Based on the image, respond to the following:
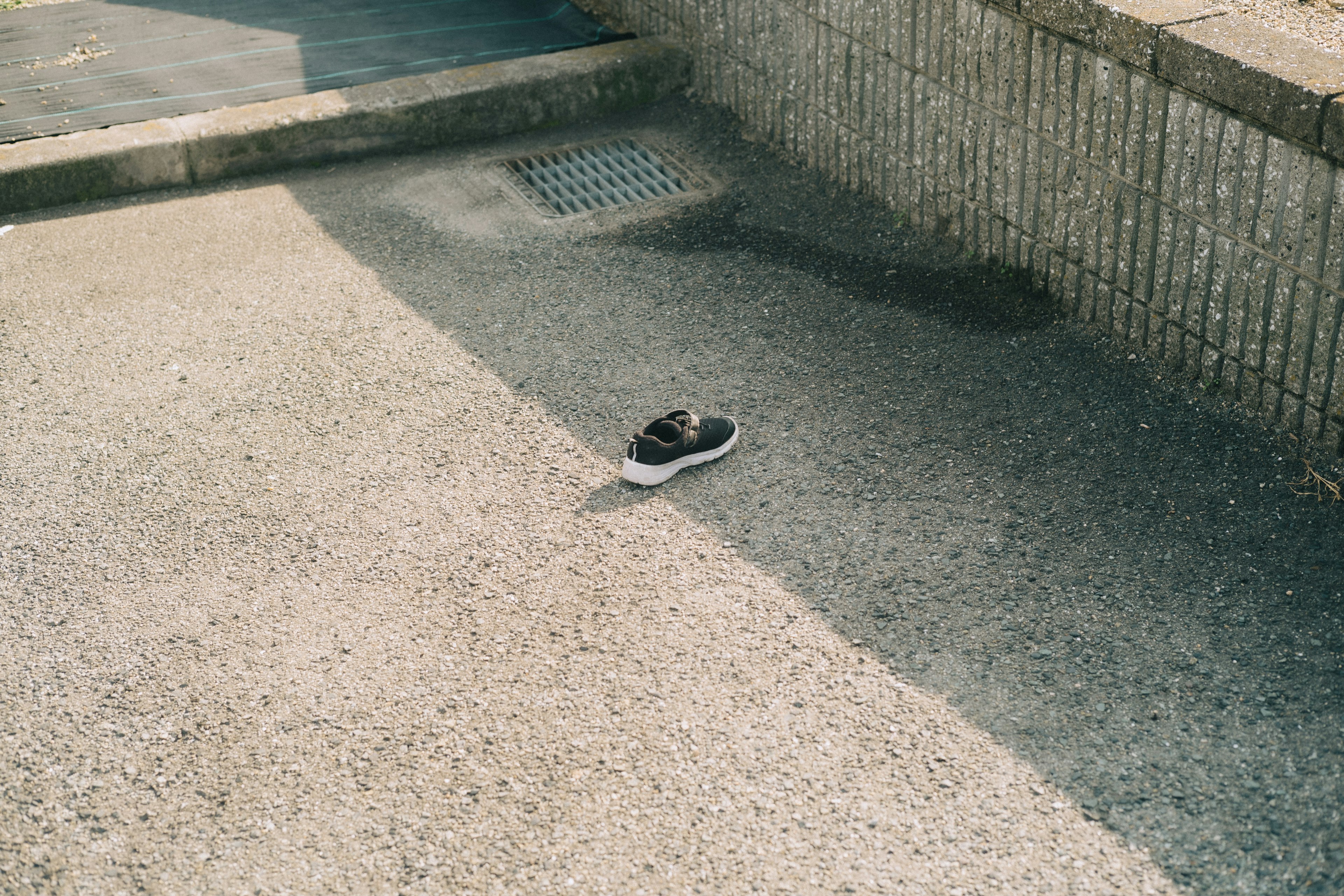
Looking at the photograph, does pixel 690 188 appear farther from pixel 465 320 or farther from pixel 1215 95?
pixel 1215 95

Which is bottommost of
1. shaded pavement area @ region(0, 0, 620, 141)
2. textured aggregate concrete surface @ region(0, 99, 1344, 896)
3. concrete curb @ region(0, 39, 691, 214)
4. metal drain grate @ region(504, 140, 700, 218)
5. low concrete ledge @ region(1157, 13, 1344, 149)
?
textured aggregate concrete surface @ region(0, 99, 1344, 896)

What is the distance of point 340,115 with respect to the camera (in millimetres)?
6461

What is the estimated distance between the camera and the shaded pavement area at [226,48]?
263 inches

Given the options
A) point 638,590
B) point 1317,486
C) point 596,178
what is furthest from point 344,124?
point 1317,486

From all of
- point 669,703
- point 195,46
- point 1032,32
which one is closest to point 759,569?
point 669,703

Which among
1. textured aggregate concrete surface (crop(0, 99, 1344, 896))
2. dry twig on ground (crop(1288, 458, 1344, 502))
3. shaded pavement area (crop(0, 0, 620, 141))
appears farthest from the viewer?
shaded pavement area (crop(0, 0, 620, 141))

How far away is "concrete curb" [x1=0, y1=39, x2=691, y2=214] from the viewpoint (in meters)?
6.16

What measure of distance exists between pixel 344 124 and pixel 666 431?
11.1 ft

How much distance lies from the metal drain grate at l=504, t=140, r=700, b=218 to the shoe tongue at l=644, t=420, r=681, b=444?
220 cm

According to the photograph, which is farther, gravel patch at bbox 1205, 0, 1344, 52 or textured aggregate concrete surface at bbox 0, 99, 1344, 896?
gravel patch at bbox 1205, 0, 1344, 52

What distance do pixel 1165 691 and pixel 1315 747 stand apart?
375 mm

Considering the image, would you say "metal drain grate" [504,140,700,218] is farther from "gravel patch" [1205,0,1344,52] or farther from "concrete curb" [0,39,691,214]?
"gravel patch" [1205,0,1344,52]

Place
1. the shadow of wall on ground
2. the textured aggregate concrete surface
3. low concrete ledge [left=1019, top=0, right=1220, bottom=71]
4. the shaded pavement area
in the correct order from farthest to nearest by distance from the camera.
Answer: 1. the shaded pavement area
2. low concrete ledge [left=1019, top=0, right=1220, bottom=71]
3. the shadow of wall on ground
4. the textured aggregate concrete surface

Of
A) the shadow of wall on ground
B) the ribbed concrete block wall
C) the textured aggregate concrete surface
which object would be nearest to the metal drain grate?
the shadow of wall on ground
